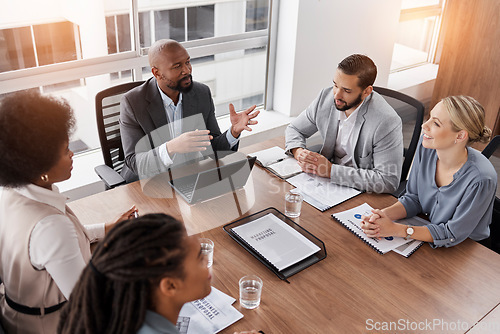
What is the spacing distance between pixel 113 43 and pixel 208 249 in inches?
78.1

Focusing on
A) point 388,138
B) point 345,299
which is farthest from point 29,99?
point 388,138

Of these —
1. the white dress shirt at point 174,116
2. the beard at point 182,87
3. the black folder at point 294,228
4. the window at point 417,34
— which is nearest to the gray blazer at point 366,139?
the white dress shirt at point 174,116

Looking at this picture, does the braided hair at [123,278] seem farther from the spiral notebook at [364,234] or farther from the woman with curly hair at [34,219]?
the spiral notebook at [364,234]

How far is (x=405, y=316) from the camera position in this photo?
4.78 ft

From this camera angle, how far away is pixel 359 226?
6.14ft

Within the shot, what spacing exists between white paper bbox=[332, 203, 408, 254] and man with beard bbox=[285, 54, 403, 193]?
190 millimetres

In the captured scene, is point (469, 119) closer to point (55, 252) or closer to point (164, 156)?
point (164, 156)

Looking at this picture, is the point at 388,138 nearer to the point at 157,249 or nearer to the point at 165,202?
the point at 165,202

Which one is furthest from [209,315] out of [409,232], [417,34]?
[417,34]

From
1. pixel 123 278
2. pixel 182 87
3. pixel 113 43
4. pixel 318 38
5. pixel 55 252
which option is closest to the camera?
pixel 123 278

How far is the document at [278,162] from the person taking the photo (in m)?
2.25

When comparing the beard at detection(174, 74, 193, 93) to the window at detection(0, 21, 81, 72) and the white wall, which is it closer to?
the window at detection(0, 21, 81, 72)

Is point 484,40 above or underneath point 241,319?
above

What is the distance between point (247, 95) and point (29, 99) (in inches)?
110
